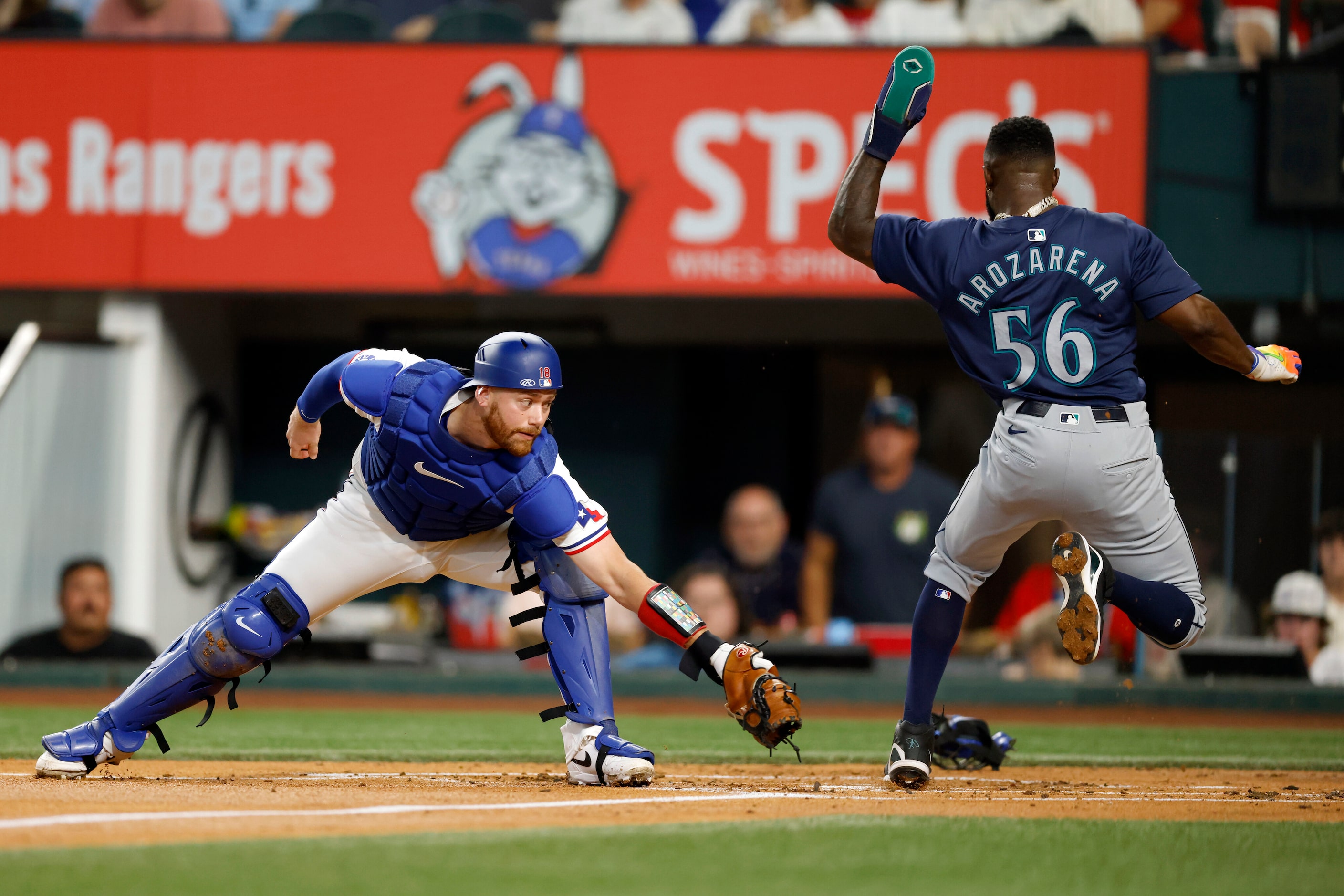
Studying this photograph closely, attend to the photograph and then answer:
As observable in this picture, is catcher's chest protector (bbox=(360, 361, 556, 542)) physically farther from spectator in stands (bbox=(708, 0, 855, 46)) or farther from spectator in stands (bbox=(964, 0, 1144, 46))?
spectator in stands (bbox=(964, 0, 1144, 46))

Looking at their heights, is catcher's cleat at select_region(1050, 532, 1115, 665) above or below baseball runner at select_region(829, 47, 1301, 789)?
below

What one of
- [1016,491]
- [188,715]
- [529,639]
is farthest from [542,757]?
[529,639]

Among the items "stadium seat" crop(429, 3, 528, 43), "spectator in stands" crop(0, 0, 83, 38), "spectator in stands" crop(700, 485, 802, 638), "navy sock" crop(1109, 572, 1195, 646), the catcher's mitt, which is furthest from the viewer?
"spectator in stands" crop(0, 0, 83, 38)

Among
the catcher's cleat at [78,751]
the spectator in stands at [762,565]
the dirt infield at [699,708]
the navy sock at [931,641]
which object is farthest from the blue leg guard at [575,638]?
the spectator in stands at [762,565]

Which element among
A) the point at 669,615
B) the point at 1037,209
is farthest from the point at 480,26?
the point at 669,615

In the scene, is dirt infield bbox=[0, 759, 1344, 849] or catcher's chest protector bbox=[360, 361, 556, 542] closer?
dirt infield bbox=[0, 759, 1344, 849]

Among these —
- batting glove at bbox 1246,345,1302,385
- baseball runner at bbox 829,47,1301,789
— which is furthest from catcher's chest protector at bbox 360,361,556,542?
batting glove at bbox 1246,345,1302,385
